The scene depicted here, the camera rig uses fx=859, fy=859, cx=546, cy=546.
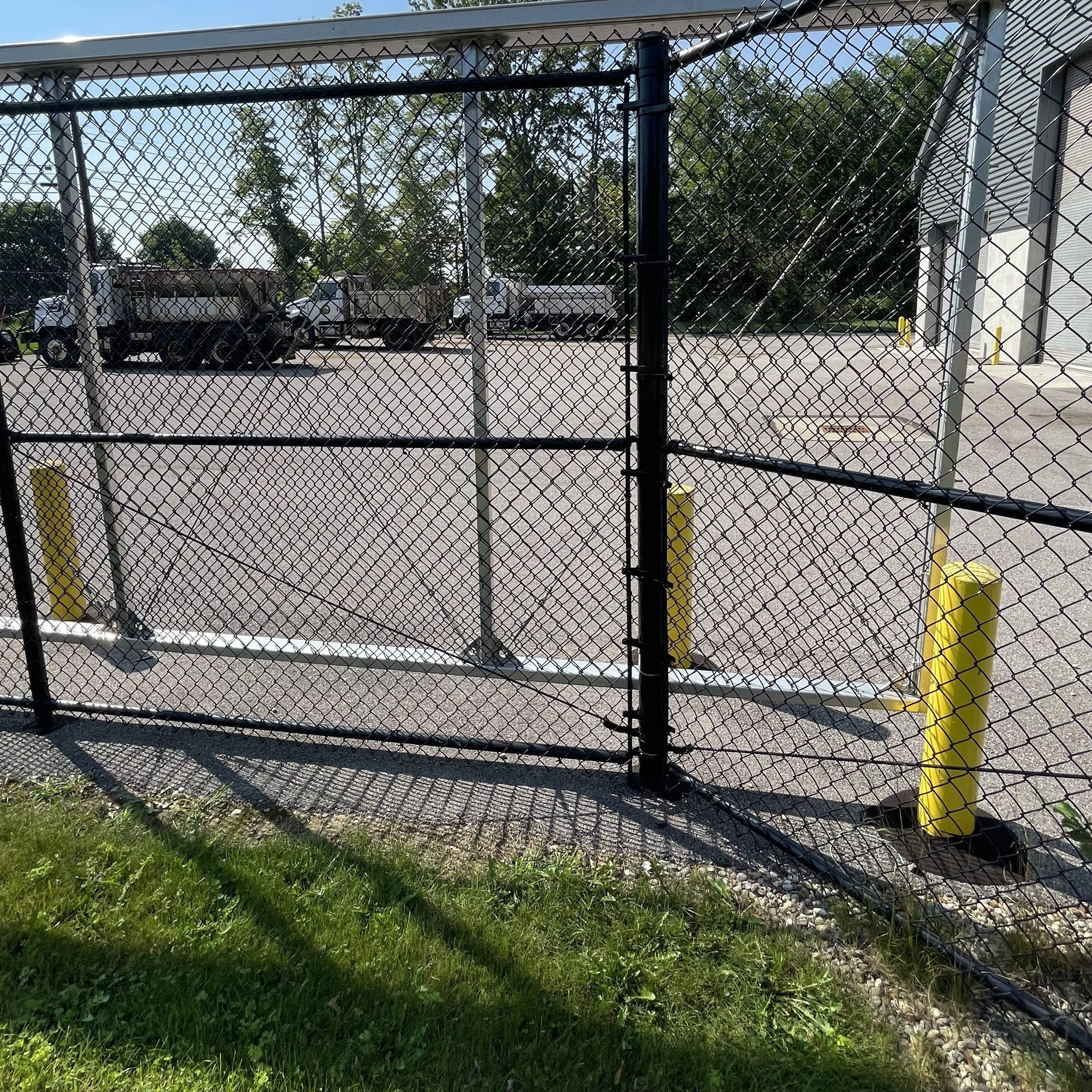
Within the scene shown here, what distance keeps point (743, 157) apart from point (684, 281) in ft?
2.15

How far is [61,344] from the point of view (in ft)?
15.8

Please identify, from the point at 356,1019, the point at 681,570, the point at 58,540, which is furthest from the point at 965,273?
the point at 58,540

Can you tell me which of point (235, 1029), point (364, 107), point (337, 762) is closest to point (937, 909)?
point (235, 1029)

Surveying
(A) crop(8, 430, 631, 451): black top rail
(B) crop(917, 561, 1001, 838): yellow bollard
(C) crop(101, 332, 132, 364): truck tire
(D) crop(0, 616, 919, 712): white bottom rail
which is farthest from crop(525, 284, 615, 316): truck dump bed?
(C) crop(101, 332, 132, 364): truck tire

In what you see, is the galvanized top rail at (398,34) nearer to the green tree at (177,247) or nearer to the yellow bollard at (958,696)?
the green tree at (177,247)

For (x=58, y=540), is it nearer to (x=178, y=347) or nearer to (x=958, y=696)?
(x=178, y=347)

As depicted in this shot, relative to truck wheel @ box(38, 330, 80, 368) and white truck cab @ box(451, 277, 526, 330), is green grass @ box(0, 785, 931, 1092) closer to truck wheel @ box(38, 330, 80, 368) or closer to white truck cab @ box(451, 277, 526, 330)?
white truck cab @ box(451, 277, 526, 330)

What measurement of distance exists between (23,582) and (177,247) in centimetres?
157

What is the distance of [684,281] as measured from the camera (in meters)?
3.12

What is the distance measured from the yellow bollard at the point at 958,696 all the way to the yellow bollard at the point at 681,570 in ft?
3.48

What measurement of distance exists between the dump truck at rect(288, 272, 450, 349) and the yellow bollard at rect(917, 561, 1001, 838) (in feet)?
7.34

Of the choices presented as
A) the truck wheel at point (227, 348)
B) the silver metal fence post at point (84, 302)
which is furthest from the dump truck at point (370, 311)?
the silver metal fence post at point (84, 302)

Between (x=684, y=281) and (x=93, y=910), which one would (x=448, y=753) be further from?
(x=684, y=281)

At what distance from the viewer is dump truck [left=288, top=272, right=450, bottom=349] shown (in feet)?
11.4
